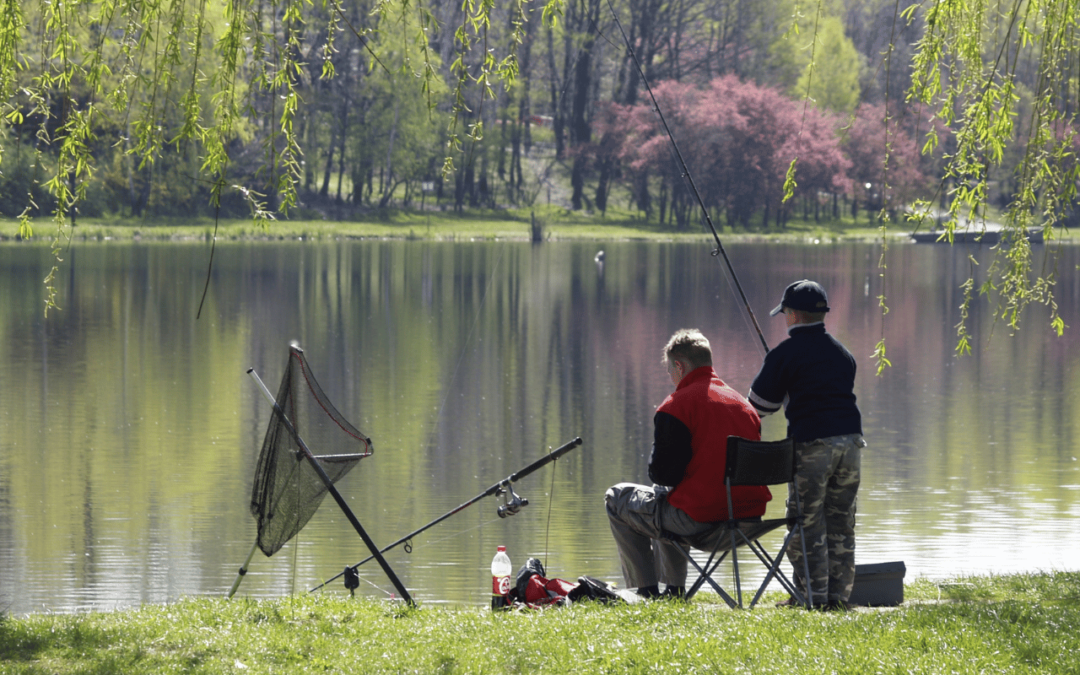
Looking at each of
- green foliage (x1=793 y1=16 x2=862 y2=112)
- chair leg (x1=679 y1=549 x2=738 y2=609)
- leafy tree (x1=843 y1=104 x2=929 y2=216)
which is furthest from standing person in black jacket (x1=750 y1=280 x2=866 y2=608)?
green foliage (x1=793 y1=16 x2=862 y2=112)

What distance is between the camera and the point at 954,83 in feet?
25.0

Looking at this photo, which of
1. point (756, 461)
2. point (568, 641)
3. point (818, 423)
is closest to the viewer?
point (568, 641)

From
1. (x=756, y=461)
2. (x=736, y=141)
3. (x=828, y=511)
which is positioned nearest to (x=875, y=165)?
(x=736, y=141)

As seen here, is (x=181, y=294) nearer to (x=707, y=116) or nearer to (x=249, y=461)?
(x=249, y=461)

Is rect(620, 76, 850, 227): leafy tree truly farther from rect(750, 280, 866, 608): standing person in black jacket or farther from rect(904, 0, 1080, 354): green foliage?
rect(750, 280, 866, 608): standing person in black jacket

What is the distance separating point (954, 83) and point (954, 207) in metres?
1.10

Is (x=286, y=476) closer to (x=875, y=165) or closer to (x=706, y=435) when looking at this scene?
(x=706, y=435)

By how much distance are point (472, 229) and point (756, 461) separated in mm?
57545

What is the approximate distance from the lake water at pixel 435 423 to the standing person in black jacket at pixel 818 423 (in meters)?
1.76

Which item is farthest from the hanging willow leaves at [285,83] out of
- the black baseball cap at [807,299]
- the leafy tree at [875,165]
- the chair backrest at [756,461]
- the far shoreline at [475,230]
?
the leafy tree at [875,165]

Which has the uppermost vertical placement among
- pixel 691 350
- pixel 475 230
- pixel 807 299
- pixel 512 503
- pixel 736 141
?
pixel 736 141

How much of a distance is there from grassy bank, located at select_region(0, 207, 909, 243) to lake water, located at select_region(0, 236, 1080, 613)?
2075cm

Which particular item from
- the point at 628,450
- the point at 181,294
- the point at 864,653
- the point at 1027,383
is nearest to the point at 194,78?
the point at 864,653

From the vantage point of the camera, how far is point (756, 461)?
18.2 ft
